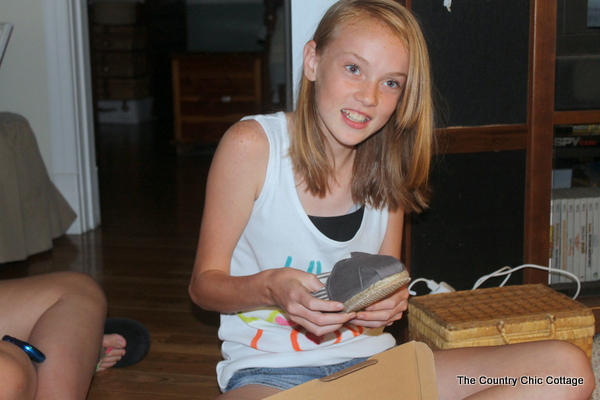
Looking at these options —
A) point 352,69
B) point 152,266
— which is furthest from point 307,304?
point 152,266

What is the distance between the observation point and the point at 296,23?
151 cm

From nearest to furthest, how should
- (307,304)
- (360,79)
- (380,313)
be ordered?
(307,304) → (380,313) → (360,79)

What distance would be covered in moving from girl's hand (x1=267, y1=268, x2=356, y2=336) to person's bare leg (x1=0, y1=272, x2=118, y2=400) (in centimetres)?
46

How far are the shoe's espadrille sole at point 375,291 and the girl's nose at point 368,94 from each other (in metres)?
0.31

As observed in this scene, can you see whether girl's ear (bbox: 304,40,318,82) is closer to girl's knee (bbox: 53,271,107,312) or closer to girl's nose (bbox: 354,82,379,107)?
girl's nose (bbox: 354,82,379,107)

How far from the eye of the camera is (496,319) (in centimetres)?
129

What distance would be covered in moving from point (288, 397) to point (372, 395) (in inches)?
5.4

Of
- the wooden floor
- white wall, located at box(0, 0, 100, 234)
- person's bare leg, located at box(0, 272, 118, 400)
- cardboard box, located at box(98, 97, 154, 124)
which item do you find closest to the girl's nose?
person's bare leg, located at box(0, 272, 118, 400)

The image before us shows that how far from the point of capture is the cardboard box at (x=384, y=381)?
33.9 inches

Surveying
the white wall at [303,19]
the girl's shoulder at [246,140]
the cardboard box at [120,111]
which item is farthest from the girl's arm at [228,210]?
the cardboard box at [120,111]

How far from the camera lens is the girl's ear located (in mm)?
1145

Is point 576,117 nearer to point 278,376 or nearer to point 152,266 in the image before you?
point 278,376

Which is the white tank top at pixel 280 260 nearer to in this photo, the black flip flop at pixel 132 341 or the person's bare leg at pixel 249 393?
the person's bare leg at pixel 249 393

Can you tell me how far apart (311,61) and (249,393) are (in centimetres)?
57
